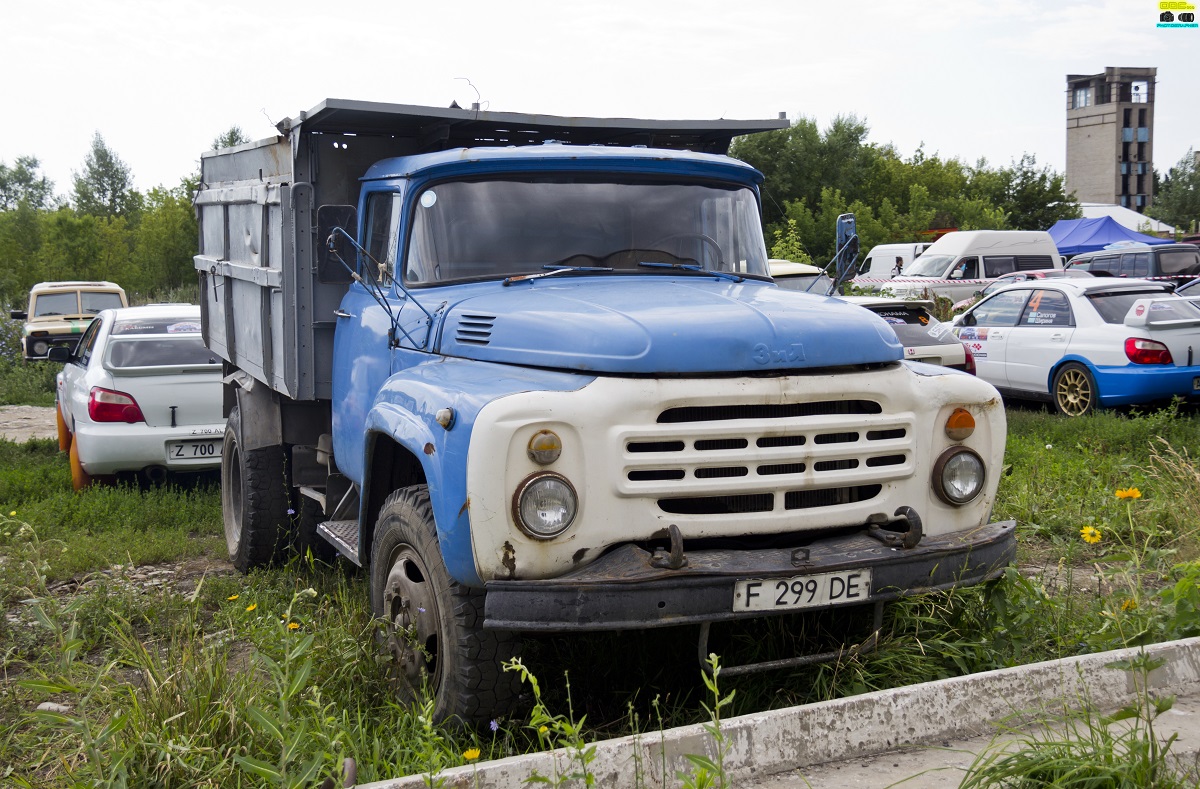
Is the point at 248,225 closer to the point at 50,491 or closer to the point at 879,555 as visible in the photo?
the point at 50,491

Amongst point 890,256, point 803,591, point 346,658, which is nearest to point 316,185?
point 346,658

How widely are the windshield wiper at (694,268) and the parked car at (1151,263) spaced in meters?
21.1

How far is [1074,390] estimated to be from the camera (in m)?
12.3

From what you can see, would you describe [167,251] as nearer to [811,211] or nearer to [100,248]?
[100,248]

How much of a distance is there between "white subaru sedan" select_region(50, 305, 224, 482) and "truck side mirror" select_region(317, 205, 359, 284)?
3.73 metres

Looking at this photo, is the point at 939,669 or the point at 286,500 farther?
the point at 286,500

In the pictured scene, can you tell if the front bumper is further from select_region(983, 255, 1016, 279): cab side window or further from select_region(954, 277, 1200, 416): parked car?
select_region(983, 255, 1016, 279): cab side window

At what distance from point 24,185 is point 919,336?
98066 millimetres

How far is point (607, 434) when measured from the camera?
3.66 meters

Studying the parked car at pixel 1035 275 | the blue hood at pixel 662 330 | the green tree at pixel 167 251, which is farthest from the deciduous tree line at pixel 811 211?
the blue hood at pixel 662 330

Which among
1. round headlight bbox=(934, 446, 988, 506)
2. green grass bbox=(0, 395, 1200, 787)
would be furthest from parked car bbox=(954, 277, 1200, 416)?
round headlight bbox=(934, 446, 988, 506)

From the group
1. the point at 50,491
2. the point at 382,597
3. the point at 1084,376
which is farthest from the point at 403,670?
the point at 1084,376

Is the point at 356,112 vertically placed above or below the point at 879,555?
above

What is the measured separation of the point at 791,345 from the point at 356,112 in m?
2.68
